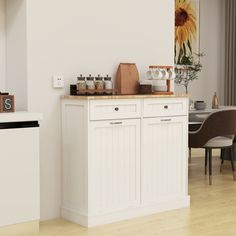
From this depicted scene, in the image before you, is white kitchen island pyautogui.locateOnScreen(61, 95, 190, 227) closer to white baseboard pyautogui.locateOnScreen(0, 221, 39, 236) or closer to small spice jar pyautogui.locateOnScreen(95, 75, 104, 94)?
small spice jar pyautogui.locateOnScreen(95, 75, 104, 94)

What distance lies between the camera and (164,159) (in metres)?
4.28

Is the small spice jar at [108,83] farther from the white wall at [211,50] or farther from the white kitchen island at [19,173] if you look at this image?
the white wall at [211,50]

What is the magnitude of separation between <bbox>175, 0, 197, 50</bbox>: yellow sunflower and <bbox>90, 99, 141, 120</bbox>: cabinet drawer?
416cm

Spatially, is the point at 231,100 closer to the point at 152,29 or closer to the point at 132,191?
the point at 152,29

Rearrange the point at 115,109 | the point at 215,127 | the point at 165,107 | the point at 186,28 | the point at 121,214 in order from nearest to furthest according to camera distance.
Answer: the point at 115,109 → the point at 121,214 → the point at 165,107 → the point at 215,127 → the point at 186,28

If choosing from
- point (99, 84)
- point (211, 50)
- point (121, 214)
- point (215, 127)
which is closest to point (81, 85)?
point (99, 84)

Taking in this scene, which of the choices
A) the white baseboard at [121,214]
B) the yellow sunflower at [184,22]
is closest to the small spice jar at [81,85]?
the white baseboard at [121,214]

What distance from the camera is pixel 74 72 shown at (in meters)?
4.11

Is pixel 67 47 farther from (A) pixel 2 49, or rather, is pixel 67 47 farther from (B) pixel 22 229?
(B) pixel 22 229

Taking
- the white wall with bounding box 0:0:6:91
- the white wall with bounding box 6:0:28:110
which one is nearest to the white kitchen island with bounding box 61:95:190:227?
the white wall with bounding box 6:0:28:110

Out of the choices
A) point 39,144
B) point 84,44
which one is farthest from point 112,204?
point 84,44

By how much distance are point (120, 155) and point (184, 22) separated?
460 centimetres

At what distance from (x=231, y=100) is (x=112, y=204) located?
16.9ft

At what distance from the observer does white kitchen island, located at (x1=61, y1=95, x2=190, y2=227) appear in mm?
3840
